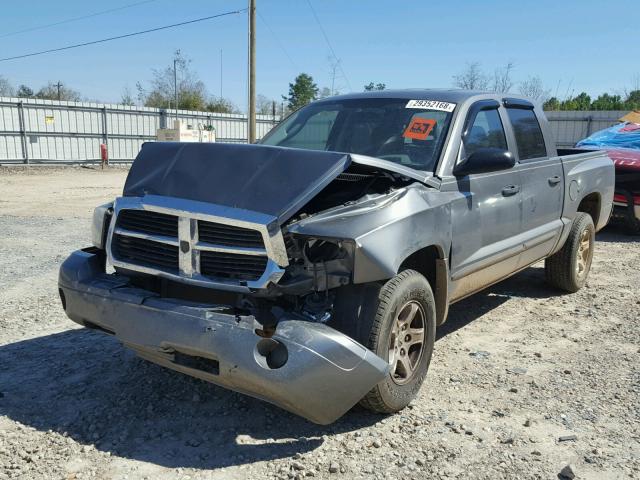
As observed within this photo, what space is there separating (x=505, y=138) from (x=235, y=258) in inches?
109

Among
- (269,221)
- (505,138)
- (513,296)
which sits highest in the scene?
(505,138)

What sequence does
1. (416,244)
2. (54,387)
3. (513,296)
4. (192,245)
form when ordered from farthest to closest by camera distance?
(513,296) → (54,387) → (416,244) → (192,245)

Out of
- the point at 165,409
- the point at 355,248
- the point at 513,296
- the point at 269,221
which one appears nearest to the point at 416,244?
the point at 355,248

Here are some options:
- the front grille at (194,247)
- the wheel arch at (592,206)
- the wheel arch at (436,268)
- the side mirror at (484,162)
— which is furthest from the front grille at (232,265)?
the wheel arch at (592,206)

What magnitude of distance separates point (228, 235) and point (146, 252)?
1.98 ft

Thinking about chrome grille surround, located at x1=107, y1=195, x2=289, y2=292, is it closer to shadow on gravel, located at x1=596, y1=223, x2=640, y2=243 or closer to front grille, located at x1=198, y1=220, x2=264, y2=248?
front grille, located at x1=198, y1=220, x2=264, y2=248

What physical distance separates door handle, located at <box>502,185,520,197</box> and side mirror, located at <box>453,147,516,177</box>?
521 millimetres

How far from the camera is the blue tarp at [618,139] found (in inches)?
437

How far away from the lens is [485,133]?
454 centimetres

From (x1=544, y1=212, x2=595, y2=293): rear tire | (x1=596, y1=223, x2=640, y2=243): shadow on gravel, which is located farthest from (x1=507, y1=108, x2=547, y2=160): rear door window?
(x1=596, y1=223, x2=640, y2=243): shadow on gravel

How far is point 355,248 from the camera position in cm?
286

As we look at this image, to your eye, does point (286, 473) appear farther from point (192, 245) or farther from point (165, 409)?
point (192, 245)

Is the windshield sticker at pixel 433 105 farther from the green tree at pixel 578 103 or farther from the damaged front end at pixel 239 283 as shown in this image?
the green tree at pixel 578 103

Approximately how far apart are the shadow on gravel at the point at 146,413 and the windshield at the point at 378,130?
70.5 inches
